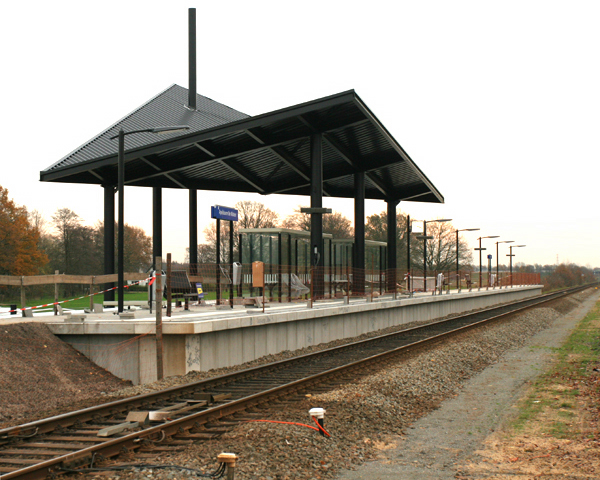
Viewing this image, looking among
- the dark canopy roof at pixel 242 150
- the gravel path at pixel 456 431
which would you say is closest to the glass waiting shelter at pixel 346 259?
the dark canopy roof at pixel 242 150

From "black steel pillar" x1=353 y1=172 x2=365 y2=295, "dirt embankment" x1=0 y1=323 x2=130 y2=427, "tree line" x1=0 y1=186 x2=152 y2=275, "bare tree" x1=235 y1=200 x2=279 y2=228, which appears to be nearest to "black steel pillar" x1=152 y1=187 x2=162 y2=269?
"black steel pillar" x1=353 y1=172 x2=365 y2=295

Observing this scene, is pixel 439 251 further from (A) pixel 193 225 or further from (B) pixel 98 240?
(A) pixel 193 225

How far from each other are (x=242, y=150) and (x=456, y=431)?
55.8ft

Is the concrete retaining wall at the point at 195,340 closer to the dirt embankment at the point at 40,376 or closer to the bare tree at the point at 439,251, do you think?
the dirt embankment at the point at 40,376

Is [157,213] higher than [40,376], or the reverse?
[157,213]

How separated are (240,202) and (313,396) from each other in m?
59.6

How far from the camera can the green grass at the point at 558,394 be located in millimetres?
8594

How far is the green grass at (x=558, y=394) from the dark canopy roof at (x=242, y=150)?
10488mm

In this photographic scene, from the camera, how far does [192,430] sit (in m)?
7.68

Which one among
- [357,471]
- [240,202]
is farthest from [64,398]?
[240,202]

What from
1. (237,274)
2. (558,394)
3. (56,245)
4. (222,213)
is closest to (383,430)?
(558,394)

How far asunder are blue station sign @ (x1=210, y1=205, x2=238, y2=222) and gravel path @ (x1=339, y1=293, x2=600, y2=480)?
8.36 m

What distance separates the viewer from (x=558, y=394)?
10914 millimetres

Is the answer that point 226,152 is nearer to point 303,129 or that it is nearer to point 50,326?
point 303,129
